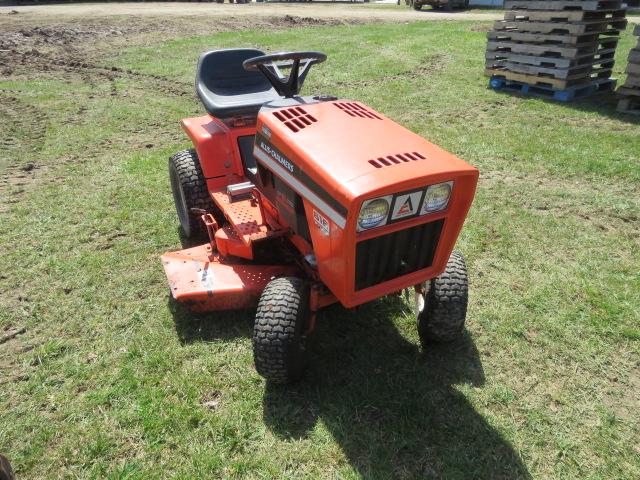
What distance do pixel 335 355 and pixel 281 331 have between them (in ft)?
2.06

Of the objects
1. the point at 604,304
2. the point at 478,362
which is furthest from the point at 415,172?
the point at 604,304

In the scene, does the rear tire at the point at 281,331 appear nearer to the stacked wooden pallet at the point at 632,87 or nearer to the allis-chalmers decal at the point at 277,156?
the allis-chalmers decal at the point at 277,156

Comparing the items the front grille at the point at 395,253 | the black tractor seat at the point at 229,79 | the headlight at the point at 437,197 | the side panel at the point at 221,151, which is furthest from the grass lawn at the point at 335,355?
the black tractor seat at the point at 229,79

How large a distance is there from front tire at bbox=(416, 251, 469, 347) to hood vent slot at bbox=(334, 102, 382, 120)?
102cm

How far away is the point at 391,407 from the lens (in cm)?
268

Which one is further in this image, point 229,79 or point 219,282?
point 229,79

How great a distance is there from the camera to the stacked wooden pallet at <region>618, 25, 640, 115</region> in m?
7.01

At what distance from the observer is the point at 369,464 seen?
2.41 metres

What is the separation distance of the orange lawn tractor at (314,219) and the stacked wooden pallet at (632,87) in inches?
240

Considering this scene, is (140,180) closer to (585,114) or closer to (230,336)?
(230,336)

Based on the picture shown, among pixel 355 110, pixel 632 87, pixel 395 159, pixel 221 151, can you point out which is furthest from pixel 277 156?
pixel 632 87

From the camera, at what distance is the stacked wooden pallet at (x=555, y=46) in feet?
24.6

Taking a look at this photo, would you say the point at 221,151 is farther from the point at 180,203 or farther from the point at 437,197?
the point at 437,197

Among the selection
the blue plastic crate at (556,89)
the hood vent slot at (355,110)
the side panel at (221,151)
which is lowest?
the blue plastic crate at (556,89)
